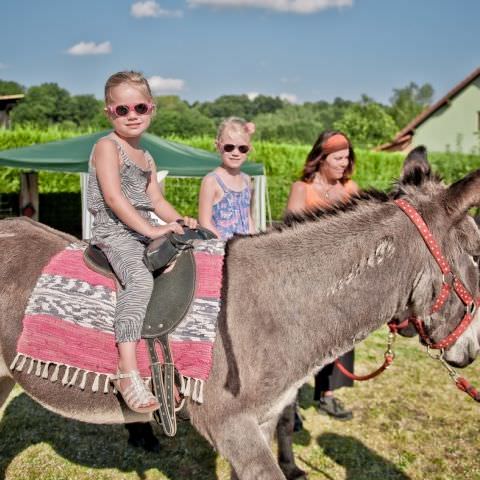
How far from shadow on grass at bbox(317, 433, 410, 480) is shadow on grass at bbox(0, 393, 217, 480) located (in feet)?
3.41

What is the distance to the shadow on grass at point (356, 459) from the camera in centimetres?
393

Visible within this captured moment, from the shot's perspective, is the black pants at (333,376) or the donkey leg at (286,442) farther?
the black pants at (333,376)

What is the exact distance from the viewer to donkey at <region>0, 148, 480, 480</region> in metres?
2.26

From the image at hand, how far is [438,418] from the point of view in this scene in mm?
4867

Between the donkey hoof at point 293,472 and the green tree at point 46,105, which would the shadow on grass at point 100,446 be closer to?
the donkey hoof at point 293,472

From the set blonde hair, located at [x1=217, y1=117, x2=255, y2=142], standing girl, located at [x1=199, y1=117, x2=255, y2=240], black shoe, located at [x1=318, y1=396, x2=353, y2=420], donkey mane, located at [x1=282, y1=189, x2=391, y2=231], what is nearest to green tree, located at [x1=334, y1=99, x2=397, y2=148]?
black shoe, located at [x1=318, y1=396, x2=353, y2=420]

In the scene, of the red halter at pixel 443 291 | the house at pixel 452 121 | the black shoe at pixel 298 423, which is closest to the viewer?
the red halter at pixel 443 291

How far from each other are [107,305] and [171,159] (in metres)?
8.69

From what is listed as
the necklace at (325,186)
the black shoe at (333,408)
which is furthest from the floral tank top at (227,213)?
the black shoe at (333,408)

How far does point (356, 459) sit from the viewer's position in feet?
13.6

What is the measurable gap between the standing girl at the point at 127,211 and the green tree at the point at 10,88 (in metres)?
67.3

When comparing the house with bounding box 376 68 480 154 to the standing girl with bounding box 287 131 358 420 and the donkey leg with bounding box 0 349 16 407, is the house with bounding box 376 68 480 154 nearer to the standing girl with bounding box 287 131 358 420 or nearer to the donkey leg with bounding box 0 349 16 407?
the standing girl with bounding box 287 131 358 420

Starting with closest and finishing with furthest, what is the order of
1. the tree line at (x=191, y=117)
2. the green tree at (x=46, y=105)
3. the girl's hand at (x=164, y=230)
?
1. the girl's hand at (x=164, y=230)
2. the tree line at (x=191, y=117)
3. the green tree at (x=46, y=105)

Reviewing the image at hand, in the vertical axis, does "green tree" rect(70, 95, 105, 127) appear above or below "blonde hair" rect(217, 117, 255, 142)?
above
